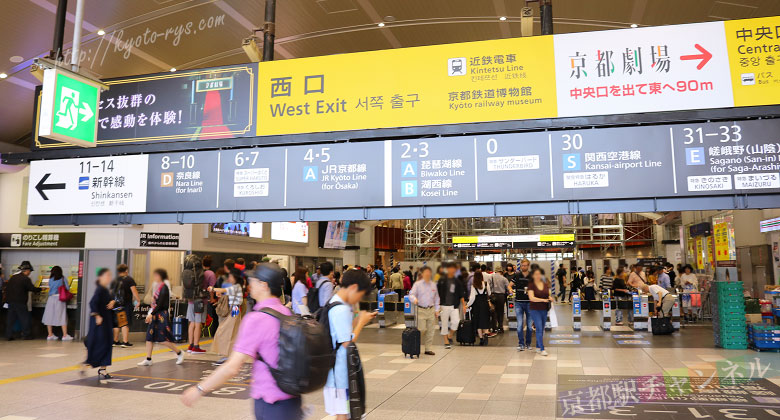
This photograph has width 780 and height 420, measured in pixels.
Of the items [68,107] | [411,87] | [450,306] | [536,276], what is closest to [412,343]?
[450,306]

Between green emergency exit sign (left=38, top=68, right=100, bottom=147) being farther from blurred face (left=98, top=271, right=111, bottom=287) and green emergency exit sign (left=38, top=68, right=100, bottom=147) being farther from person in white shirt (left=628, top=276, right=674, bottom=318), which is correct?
person in white shirt (left=628, top=276, right=674, bottom=318)

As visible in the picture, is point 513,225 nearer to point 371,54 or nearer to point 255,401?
point 371,54

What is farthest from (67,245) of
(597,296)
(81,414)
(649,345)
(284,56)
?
(597,296)

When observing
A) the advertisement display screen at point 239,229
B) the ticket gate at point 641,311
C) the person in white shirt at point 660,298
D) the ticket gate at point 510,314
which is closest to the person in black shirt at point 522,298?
the ticket gate at point 510,314

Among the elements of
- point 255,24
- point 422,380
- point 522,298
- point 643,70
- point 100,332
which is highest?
point 255,24

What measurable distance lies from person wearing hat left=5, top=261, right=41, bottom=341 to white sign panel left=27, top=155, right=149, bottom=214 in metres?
6.44

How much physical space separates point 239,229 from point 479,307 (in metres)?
8.00

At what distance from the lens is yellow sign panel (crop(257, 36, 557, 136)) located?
5816 millimetres

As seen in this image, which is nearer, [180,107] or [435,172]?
[435,172]

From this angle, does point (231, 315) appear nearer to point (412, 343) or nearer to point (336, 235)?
point (412, 343)

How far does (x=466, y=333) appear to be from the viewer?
10.9 m

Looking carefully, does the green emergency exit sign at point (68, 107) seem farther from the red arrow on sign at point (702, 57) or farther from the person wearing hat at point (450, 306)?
the red arrow on sign at point (702, 57)

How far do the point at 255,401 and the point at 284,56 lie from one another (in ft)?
41.4

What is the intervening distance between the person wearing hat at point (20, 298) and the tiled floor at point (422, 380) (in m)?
1.08
